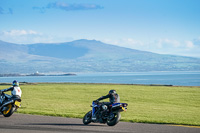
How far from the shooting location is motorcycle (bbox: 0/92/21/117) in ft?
63.5

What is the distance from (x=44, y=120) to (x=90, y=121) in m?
2.58

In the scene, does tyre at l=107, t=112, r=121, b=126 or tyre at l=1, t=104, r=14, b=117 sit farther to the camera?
tyre at l=1, t=104, r=14, b=117

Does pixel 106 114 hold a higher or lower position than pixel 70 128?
higher

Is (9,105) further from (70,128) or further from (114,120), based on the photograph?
(114,120)

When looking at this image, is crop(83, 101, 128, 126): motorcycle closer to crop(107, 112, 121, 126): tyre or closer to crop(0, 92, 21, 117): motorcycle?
crop(107, 112, 121, 126): tyre

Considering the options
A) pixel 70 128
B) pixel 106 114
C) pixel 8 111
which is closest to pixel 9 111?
pixel 8 111

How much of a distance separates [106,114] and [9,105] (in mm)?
6122

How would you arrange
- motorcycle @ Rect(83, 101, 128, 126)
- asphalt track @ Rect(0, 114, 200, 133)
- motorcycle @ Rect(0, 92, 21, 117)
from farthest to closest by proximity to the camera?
motorcycle @ Rect(0, 92, 21, 117), motorcycle @ Rect(83, 101, 128, 126), asphalt track @ Rect(0, 114, 200, 133)

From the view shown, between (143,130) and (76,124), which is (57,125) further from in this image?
(143,130)

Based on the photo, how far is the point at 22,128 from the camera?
15.4m

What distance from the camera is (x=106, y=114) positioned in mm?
16625

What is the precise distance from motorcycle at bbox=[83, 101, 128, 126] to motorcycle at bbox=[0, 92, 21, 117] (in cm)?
448

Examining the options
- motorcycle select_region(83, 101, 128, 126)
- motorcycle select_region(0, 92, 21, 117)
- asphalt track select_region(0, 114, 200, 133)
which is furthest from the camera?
motorcycle select_region(0, 92, 21, 117)

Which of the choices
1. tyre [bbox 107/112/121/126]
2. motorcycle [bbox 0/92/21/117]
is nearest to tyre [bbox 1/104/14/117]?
motorcycle [bbox 0/92/21/117]
